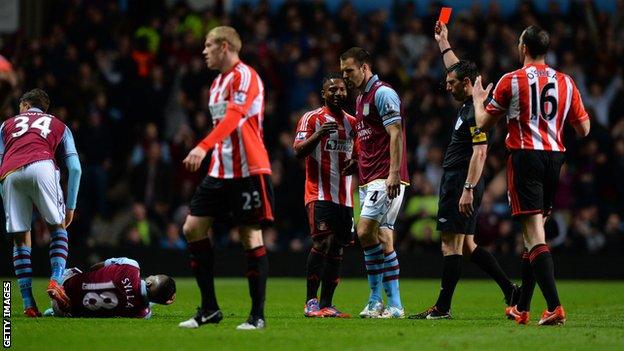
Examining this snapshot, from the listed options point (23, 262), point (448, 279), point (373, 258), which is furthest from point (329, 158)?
point (23, 262)

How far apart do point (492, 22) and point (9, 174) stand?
531 inches

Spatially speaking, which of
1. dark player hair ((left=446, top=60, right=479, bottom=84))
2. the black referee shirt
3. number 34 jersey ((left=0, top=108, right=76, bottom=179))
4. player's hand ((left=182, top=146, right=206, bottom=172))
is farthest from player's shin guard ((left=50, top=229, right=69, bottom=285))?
dark player hair ((left=446, top=60, right=479, bottom=84))

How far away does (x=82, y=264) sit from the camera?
63.2 ft

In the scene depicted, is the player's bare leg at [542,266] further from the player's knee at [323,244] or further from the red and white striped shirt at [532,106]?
the player's knee at [323,244]

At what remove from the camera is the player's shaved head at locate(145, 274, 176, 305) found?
35.3ft

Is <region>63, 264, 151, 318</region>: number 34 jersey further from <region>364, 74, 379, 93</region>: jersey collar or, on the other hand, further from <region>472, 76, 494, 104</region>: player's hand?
<region>472, 76, 494, 104</region>: player's hand

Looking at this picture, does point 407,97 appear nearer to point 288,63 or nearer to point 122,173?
point 288,63

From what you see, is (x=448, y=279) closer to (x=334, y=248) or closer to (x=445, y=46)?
(x=334, y=248)

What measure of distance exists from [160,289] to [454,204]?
2.90m

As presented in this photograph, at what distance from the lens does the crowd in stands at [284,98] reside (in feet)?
66.1

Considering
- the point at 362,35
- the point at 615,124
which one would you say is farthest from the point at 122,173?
the point at 615,124

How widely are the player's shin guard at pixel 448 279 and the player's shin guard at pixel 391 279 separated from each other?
469mm

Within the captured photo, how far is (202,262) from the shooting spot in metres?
9.25

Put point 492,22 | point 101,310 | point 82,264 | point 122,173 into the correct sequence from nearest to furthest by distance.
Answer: point 101,310, point 82,264, point 122,173, point 492,22
